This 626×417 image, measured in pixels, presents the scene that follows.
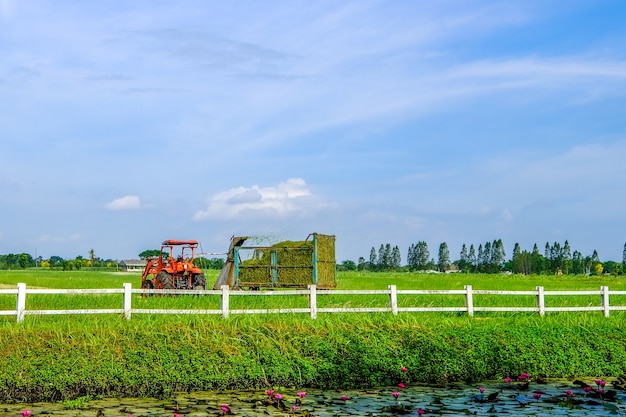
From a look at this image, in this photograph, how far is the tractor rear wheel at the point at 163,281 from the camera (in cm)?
2450

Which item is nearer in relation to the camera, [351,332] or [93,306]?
[351,332]

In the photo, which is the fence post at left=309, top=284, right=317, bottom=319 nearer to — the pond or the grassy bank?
the grassy bank

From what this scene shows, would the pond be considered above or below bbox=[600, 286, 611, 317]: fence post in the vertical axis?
below

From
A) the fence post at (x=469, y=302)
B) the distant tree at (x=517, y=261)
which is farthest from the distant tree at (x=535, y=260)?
the fence post at (x=469, y=302)

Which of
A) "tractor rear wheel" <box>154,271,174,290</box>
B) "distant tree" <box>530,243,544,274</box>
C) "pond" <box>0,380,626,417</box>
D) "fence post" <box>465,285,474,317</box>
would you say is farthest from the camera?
"distant tree" <box>530,243,544,274</box>

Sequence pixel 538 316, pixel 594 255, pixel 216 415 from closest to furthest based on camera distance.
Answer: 1. pixel 216 415
2. pixel 538 316
3. pixel 594 255

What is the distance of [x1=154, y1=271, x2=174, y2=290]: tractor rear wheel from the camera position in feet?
80.4

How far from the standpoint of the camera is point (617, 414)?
10805 mm

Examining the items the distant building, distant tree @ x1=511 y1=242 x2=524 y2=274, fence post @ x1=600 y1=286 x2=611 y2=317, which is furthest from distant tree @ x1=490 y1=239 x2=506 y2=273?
fence post @ x1=600 y1=286 x2=611 y2=317

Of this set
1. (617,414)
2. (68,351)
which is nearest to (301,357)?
(68,351)

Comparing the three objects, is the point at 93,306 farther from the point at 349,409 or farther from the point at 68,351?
the point at 349,409

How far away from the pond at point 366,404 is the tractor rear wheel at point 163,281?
40.5ft

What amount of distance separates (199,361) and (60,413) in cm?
281

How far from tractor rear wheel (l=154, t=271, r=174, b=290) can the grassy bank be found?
316 inches
